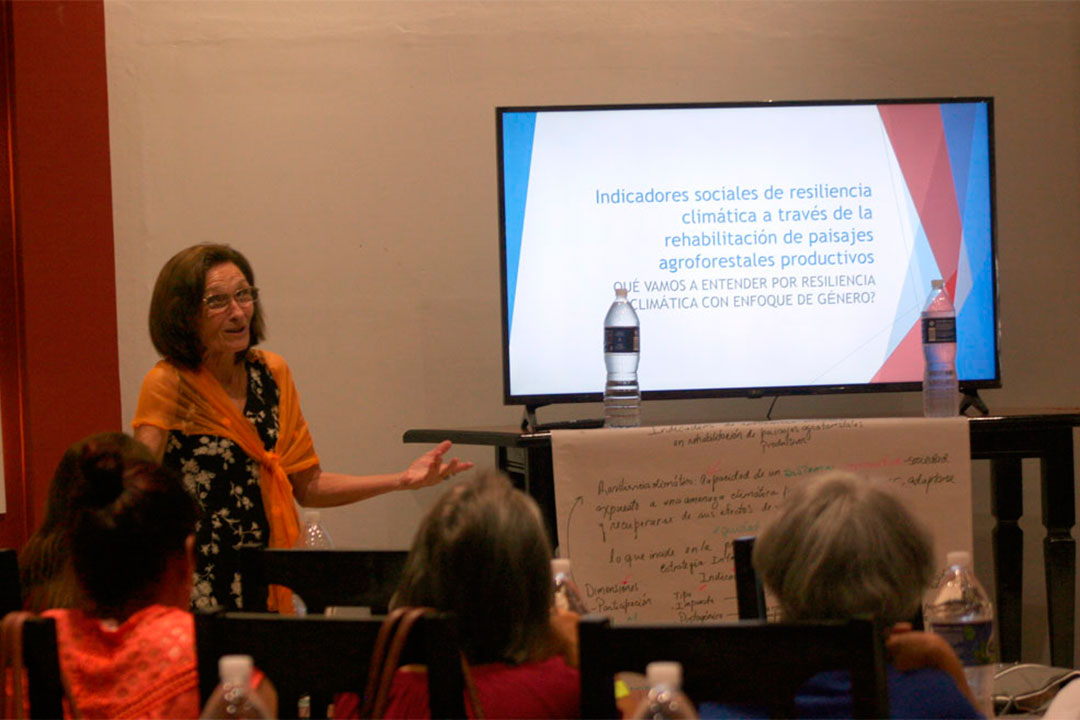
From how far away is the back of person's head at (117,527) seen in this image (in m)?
1.73

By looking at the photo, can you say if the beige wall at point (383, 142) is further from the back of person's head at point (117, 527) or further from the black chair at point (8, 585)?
the back of person's head at point (117, 527)

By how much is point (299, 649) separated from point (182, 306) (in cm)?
178

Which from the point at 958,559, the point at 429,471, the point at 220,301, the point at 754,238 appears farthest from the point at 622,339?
the point at 958,559

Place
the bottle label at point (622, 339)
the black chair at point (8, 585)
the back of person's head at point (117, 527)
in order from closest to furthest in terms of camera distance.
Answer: the back of person's head at point (117, 527), the black chair at point (8, 585), the bottle label at point (622, 339)

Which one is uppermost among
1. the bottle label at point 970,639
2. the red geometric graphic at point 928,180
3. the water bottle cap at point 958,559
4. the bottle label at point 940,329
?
the red geometric graphic at point 928,180

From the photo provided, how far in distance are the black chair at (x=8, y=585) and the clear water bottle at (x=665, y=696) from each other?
1052 millimetres

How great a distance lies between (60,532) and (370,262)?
253 cm

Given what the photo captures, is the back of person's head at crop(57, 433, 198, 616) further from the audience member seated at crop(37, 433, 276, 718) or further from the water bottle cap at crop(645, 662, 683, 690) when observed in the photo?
the water bottle cap at crop(645, 662, 683, 690)

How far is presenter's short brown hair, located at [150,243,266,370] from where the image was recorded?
3.05 m

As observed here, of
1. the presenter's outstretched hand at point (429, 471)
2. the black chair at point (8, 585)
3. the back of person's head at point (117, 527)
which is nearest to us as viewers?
the back of person's head at point (117, 527)

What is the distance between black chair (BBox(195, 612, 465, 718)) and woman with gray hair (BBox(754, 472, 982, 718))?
0.53 meters

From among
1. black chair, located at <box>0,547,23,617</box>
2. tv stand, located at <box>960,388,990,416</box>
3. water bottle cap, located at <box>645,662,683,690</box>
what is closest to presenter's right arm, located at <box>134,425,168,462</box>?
black chair, located at <box>0,547,23,617</box>

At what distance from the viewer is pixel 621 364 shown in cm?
376

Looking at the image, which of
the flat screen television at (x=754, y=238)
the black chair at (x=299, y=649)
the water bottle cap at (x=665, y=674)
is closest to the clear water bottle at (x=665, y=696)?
the water bottle cap at (x=665, y=674)
